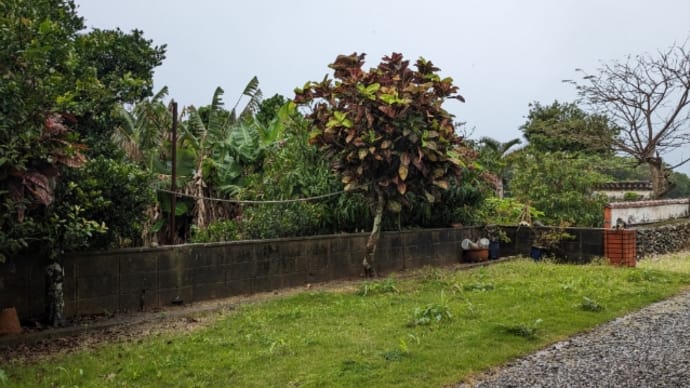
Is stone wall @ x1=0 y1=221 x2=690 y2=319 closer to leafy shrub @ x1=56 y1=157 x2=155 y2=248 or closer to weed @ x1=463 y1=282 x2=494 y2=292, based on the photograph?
leafy shrub @ x1=56 y1=157 x2=155 y2=248

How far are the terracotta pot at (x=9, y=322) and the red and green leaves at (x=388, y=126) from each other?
4.53 m

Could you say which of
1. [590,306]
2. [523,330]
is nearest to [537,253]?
[590,306]

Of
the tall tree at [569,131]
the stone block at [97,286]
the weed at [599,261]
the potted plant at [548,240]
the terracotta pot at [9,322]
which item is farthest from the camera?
the tall tree at [569,131]

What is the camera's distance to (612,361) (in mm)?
4285

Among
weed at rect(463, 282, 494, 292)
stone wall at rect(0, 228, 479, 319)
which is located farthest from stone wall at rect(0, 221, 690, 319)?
weed at rect(463, 282, 494, 292)

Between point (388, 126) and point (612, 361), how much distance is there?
4612 mm

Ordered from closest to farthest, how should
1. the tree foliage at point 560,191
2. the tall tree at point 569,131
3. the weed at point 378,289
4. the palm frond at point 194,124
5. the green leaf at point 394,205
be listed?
the weed at point 378,289, the green leaf at point 394,205, the palm frond at point 194,124, the tree foliage at point 560,191, the tall tree at point 569,131

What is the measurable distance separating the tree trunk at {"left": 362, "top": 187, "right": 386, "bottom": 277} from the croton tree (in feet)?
0.05

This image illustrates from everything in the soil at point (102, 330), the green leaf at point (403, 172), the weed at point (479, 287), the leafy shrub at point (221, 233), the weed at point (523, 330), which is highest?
the green leaf at point (403, 172)

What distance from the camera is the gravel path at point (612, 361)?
3.86 meters

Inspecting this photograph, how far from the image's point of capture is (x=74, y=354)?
4.63m

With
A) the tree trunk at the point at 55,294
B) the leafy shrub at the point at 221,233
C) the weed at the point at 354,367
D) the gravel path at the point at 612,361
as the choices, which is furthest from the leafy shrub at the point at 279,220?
the gravel path at the point at 612,361

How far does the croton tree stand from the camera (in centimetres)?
803

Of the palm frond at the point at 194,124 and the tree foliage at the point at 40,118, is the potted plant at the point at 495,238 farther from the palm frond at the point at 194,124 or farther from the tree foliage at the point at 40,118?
the tree foliage at the point at 40,118
